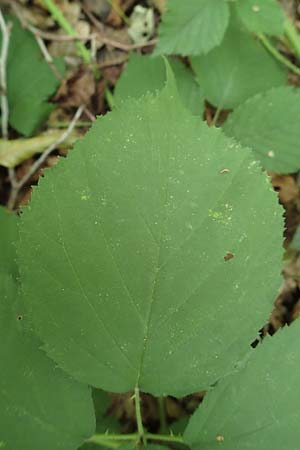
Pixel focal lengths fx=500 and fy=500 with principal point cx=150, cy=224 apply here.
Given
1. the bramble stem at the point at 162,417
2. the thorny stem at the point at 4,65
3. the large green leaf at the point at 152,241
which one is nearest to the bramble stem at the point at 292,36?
the thorny stem at the point at 4,65

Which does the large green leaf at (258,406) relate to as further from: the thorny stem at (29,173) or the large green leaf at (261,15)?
the thorny stem at (29,173)

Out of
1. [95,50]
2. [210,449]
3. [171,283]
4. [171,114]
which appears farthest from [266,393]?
[95,50]

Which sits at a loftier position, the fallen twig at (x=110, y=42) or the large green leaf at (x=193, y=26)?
the large green leaf at (x=193, y=26)

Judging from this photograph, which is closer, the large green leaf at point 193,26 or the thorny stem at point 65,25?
the large green leaf at point 193,26

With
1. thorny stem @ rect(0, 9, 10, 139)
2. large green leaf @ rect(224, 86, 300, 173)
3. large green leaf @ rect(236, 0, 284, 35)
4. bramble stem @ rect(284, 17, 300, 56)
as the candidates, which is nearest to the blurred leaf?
large green leaf @ rect(224, 86, 300, 173)

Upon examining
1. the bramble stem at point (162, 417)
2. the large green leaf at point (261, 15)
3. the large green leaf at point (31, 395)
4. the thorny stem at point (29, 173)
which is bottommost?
the bramble stem at point (162, 417)

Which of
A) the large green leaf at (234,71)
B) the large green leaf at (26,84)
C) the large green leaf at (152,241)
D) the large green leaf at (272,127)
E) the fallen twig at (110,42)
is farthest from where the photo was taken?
the fallen twig at (110,42)

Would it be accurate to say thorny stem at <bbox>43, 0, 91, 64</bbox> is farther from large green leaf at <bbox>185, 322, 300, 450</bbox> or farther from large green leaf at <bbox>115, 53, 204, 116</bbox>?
large green leaf at <bbox>185, 322, 300, 450</bbox>
